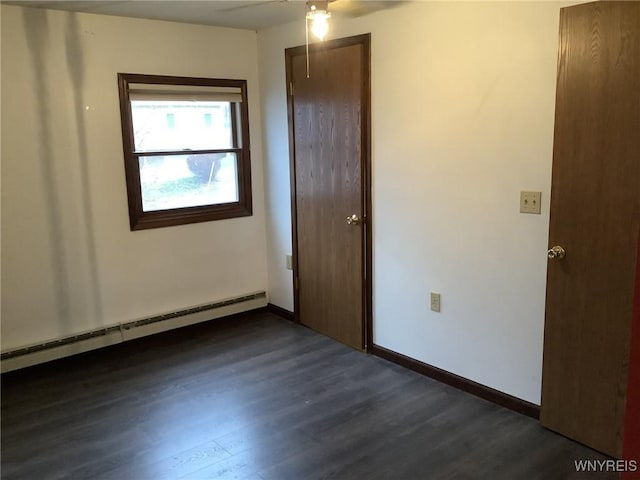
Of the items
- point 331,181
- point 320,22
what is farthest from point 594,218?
point 331,181

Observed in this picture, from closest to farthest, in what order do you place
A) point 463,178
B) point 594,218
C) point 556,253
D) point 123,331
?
point 594,218
point 556,253
point 463,178
point 123,331

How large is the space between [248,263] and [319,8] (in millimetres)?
2183

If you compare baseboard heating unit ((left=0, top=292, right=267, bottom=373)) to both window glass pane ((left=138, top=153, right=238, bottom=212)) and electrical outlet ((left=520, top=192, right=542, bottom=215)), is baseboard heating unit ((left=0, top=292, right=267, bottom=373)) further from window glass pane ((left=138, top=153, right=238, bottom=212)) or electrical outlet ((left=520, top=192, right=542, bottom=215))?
electrical outlet ((left=520, top=192, right=542, bottom=215))

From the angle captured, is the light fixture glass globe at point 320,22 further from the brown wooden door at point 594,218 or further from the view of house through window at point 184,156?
the view of house through window at point 184,156

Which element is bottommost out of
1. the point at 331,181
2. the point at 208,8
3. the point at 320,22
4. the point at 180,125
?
the point at 331,181

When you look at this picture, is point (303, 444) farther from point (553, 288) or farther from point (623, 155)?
point (623, 155)

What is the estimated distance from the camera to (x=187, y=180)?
4082 mm

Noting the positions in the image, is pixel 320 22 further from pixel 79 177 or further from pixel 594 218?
pixel 79 177

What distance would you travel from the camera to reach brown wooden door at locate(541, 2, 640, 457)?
2219mm

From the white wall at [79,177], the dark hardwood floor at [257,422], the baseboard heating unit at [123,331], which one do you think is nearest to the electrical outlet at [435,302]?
the dark hardwood floor at [257,422]

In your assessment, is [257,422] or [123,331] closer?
[257,422]

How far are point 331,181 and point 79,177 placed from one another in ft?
5.48

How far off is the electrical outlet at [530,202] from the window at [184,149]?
7.62 feet

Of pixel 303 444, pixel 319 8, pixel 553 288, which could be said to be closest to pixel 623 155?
pixel 553 288
